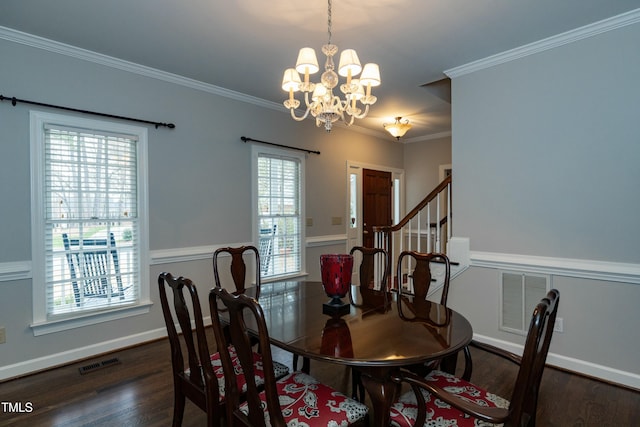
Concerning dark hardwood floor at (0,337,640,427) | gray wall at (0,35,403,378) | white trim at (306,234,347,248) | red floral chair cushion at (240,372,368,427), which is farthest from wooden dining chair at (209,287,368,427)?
white trim at (306,234,347,248)

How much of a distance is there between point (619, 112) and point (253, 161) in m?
3.43

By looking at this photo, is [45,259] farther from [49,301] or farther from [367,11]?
[367,11]

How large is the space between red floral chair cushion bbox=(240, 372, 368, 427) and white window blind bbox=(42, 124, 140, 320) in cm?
228

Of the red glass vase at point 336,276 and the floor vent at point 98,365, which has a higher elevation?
the red glass vase at point 336,276

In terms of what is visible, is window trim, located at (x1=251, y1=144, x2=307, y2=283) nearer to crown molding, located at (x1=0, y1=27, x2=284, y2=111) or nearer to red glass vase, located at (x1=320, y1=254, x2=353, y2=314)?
crown molding, located at (x1=0, y1=27, x2=284, y2=111)

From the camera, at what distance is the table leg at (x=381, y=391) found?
137 cm

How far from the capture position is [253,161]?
13.7 ft

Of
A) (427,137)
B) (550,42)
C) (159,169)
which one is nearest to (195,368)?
(159,169)

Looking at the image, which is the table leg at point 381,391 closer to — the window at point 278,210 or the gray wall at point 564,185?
the gray wall at point 564,185

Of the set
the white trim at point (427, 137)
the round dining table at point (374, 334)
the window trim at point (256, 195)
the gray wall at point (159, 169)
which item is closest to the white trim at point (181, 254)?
the gray wall at point (159, 169)

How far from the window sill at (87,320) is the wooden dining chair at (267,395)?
7.02 ft

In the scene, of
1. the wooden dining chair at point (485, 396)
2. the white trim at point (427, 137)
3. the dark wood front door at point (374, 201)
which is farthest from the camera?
the white trim at point (427, 137)

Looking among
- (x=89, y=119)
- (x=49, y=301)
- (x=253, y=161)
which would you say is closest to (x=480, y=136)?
(x=253, y=161)

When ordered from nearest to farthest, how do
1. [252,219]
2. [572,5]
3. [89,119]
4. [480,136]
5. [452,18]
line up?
[572,5] → [452,18] → [89,119] → [480,136] → [252,219]
